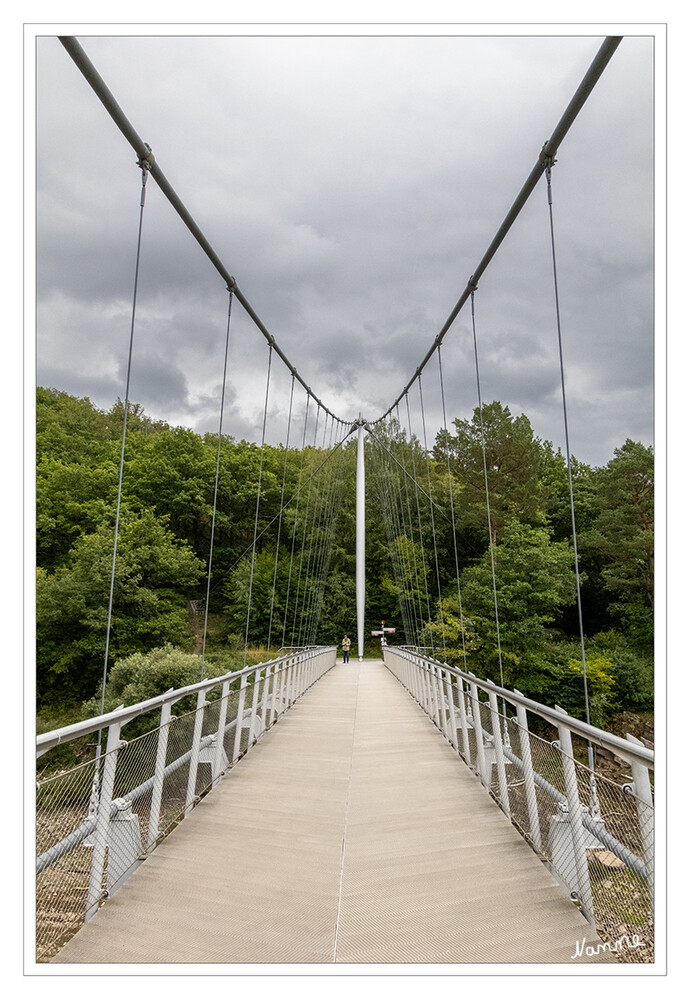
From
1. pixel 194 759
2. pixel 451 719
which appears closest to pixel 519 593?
pixel 451 719

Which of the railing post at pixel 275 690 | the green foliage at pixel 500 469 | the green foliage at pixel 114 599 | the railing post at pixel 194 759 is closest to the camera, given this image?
the railing post at pixel 194 759

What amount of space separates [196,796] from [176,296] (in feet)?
100

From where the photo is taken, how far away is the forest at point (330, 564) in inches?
713

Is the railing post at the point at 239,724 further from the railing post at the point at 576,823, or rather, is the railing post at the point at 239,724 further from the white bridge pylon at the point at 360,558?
the white bridge pylon at the point at 360,558

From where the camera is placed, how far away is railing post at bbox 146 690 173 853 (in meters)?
2.52

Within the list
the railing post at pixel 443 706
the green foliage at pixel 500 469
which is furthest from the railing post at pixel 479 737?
the green foliage at pixel 500 469

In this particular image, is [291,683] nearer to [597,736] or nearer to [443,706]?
[443,706]

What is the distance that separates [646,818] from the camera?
1.63 m

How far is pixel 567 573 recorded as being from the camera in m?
21.1

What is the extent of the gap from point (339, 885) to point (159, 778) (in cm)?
83

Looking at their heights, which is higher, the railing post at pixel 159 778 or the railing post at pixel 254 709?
the railing post at pixel 159 778

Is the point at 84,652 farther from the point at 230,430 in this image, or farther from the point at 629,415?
the point at 230,430

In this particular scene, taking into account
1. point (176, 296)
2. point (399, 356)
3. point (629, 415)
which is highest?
point (399, 356)
